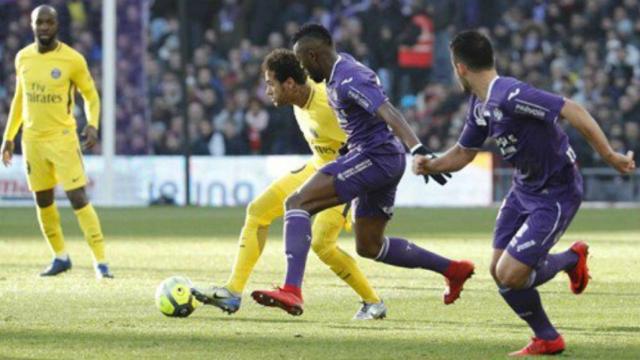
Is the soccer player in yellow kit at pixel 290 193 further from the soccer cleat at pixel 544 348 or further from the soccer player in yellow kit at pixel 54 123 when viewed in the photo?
the soccer player in yellow kit at pixel 54 123

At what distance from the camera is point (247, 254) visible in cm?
1184

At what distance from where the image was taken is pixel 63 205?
3061cm

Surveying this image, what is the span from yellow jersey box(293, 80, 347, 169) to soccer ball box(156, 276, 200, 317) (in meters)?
→ 1.30

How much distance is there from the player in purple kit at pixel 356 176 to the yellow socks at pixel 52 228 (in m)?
5.06

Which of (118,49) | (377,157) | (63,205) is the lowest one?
(63,205)

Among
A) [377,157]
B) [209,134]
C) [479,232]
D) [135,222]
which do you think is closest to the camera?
[377,157]

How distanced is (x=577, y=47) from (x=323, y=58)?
23.8 m

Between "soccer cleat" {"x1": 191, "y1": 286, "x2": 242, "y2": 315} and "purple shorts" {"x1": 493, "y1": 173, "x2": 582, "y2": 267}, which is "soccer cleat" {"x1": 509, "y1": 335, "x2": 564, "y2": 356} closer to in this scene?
→ "purple shorts" {"x1": 493, "y1": 173, "x2": 582, "y2": 267}

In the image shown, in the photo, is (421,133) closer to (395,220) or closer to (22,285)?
(395,220)

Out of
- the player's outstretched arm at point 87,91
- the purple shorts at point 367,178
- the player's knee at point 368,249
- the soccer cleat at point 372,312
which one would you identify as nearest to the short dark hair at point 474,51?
the purple shorts at point 367,178

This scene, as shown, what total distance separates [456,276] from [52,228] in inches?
219

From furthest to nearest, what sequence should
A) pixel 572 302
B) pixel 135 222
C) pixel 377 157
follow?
pixel 135 222 < pixel 572 302 < pixel 377 157

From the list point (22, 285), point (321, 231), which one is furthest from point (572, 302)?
point (22, 285)

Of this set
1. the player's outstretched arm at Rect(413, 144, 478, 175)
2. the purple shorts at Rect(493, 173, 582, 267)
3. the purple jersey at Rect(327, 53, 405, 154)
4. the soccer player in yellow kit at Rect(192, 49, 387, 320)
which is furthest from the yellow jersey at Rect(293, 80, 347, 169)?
the purple shorts at Rect(493, 173, 582, 267)
